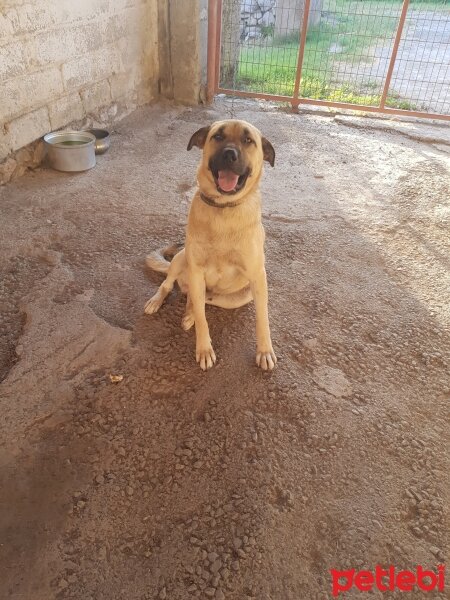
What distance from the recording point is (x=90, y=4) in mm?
5512

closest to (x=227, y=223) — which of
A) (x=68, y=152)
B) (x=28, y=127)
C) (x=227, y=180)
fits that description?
(x=227, y=180)

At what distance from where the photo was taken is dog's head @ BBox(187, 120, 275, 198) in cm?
250

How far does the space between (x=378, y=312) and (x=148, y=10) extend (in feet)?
19.2

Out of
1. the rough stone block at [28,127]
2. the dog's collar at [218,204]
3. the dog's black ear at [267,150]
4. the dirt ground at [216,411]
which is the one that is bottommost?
the dirt ground at [216,411]

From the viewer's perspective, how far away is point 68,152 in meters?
5.16

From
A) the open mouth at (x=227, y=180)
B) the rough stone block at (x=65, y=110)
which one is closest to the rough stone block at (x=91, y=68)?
the rough stone block at (x=65, y=110)

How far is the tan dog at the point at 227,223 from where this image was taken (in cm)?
257

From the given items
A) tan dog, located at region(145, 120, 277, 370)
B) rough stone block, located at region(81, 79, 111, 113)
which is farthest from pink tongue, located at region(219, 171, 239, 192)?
rough stone block, located at region(81, 79, 111, 113)

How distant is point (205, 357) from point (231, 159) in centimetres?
123

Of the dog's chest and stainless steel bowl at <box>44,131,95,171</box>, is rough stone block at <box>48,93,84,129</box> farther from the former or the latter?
the dog's chest

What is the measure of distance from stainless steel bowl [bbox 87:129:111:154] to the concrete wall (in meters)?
0.23

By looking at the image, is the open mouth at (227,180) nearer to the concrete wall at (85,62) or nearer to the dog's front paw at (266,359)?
the dog's front paw at (266,359)

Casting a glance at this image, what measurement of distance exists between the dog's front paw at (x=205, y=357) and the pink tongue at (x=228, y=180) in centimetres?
103

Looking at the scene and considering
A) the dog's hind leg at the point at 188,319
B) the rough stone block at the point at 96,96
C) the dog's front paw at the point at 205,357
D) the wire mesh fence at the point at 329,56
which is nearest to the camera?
the dog's front paw at the point at 205,357
